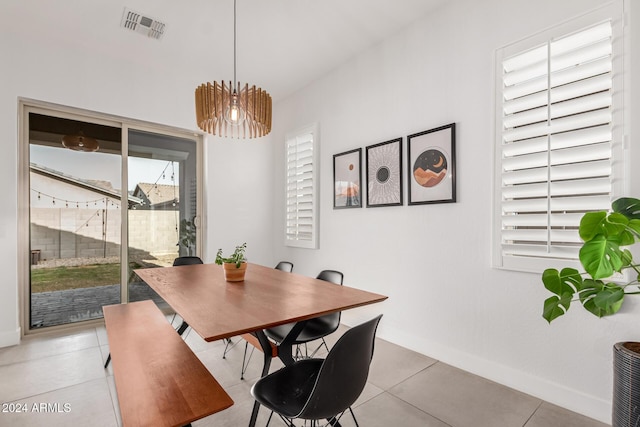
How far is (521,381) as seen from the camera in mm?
2213

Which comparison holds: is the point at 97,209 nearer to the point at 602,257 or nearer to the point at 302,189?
the point at 302,189

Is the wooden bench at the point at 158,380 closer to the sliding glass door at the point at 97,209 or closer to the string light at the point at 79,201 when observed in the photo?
the sliding glass door at the point at 97,209

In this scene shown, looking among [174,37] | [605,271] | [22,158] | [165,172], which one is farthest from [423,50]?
[22,158]

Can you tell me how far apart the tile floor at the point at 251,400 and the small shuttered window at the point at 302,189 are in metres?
1.80

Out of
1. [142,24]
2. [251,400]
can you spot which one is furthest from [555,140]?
[142,24]

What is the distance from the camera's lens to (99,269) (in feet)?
12.1

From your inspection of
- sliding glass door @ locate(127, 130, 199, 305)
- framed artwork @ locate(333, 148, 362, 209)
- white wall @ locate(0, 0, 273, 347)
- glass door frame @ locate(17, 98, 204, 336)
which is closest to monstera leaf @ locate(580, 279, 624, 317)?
framed artwork @ locate(333, 148, 362, 209)

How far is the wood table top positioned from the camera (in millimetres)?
1413

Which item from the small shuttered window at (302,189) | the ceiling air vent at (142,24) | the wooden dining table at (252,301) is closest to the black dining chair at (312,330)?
the wooden dining table at (252,301)

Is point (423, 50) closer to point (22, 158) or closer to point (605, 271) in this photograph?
point (605, 271)

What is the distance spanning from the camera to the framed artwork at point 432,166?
2.65m

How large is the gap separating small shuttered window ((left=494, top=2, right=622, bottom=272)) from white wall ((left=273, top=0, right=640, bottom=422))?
0.12 metres

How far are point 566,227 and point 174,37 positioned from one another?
3.90 m

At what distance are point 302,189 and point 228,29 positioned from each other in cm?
208
